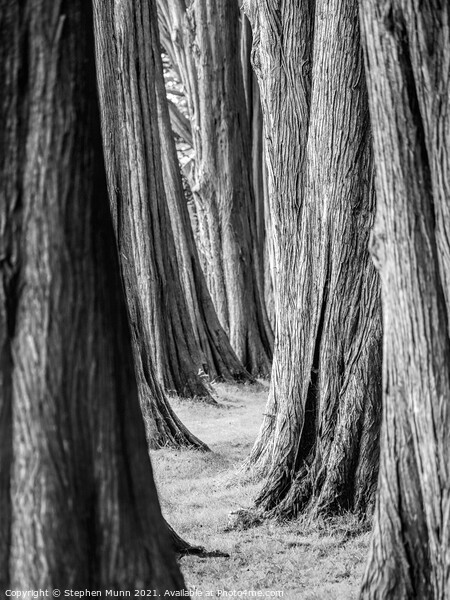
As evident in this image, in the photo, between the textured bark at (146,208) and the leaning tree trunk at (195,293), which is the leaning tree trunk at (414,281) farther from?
the leaning tree trunk at (195,293)

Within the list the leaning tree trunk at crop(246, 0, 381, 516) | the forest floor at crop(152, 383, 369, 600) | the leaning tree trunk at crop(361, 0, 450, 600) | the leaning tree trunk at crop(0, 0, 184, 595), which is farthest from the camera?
the leaning tree trunk at crop(246, 0, 381, 516)

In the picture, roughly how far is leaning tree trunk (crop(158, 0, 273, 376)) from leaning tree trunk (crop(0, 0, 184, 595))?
40.6 ft

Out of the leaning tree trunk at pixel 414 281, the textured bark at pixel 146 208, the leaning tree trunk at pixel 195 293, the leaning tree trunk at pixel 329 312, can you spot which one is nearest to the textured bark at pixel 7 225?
the leaning tree trunk at pixel 414 281

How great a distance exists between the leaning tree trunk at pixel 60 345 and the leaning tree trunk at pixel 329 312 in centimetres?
309

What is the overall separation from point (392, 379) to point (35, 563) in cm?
185

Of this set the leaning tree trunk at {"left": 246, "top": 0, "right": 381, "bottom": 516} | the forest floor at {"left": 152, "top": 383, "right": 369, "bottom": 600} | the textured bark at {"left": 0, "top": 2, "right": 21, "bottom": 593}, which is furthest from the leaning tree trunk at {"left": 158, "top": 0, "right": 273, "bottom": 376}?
the textured bark at {"left": 0, "top": 2, "right": 21, "bottom": 593}

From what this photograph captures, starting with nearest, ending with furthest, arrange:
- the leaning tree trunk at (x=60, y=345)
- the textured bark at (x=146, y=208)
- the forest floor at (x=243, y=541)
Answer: the leaning tree trunk at (x=60, y=345) → the forest floor at (x=243, y=541) → the textured bark at (x=146, y=208)

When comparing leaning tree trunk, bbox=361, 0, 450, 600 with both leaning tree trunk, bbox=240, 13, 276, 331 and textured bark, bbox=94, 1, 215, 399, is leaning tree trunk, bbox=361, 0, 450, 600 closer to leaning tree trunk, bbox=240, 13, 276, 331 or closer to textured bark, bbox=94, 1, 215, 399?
textured bark, bbox=94, 1, 215, 399

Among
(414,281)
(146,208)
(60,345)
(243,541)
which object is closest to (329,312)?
(243,541)

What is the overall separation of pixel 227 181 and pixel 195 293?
2.88 meters

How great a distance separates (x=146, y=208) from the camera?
12.3 m

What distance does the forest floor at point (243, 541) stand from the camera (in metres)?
5.61

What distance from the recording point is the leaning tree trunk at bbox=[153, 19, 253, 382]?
14.6 m

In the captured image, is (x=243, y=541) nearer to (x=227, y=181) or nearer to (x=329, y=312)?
(x=329, y=312)
